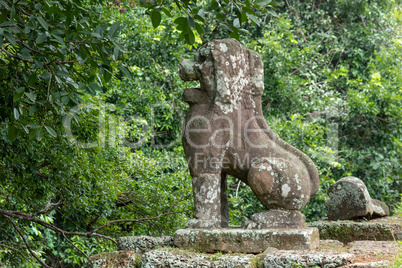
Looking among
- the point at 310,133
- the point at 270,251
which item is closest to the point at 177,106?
the point at 310,133

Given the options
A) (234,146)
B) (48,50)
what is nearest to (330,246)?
(234,146)

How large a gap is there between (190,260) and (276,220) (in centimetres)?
86

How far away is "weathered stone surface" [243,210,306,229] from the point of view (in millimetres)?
4102

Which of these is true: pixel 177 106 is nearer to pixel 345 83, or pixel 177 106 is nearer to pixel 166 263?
pixel 345 83

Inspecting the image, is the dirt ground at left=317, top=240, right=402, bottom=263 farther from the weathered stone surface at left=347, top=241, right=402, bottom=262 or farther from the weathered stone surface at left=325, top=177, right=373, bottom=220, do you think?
the weathered stone surface at left=325, top=177, right=373, bottom=220

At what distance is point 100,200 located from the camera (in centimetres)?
607

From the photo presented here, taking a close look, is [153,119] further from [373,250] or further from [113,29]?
[373,250]

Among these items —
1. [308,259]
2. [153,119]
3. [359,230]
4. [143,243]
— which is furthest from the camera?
[153,119]

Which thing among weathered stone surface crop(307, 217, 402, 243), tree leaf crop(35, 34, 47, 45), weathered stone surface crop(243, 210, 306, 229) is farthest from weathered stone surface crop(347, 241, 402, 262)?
tree leaf crop(35, 34, 47, 45)

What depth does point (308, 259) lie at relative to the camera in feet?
11.3

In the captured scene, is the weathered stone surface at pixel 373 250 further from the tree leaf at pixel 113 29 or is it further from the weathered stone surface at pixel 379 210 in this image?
the tree leaf at pixel 113 29

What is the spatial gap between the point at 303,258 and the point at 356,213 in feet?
7.38

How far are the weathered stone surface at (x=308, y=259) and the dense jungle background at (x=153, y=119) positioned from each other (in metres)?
1.76

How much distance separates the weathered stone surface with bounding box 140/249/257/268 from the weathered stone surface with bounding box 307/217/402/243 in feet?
→ 6.04
